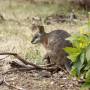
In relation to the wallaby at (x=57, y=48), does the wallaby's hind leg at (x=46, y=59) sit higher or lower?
lower

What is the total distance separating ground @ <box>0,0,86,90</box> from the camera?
5.87m

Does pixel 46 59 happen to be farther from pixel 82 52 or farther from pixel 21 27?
pixel 21 27

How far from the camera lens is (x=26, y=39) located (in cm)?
908

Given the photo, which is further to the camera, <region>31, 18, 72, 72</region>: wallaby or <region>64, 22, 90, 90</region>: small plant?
<region>31, 18, 72, 72</region>: wallaby

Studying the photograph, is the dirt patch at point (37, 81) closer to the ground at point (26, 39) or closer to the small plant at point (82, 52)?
the ground at point (26, 39)

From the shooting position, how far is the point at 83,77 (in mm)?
5617

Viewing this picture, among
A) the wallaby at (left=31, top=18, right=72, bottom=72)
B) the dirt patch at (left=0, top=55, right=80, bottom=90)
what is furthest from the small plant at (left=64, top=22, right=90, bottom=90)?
the wallaby at (left=31, top=18, right=72, bottom=72)

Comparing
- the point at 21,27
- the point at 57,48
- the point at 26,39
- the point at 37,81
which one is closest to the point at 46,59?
the point at 57,48

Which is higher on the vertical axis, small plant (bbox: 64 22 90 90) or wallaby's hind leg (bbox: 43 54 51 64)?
small plant (bbox: 64 22 90 90)

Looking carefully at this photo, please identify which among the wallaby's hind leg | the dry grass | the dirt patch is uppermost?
the dry grass

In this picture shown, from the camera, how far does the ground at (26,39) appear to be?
5871mm

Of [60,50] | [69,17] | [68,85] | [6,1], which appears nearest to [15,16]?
[69,17]

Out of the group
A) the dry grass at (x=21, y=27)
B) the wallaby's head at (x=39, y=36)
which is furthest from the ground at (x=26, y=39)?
the wallaby's head at (x=39, y=36)

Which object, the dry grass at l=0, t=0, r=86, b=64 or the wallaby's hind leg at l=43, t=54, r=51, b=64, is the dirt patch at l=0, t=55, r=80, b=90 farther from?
the dry grass at l=0, t=0, r=86, b=64
